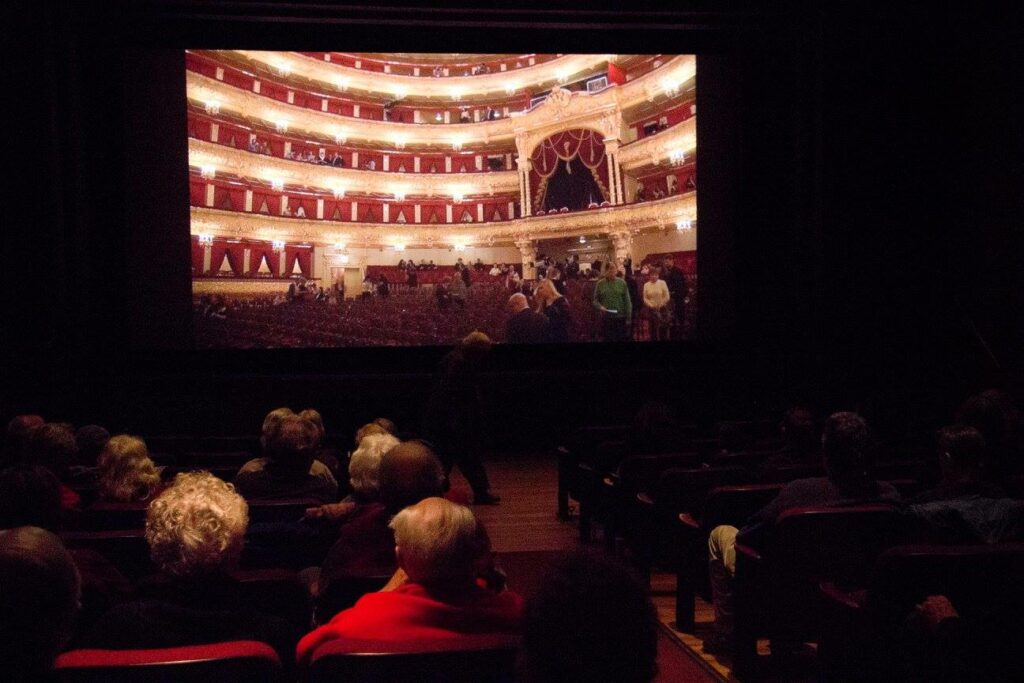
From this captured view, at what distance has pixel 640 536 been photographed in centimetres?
429

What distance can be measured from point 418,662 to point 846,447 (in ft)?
6.45

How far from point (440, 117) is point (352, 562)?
8.18 meters

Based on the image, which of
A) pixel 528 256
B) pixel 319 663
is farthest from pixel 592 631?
pixel 528 256

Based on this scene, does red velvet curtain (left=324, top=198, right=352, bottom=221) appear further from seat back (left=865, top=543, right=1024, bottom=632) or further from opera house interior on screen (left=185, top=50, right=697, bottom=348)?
seat back (left=865, top=543, right=1024, bottom=632)

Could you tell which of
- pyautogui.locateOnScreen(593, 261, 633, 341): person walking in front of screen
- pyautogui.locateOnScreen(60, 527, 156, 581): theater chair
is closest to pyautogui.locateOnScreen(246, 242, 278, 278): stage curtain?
pyautogui.locateOnScreen(593, 261, 633, 341): person walking in front of screen

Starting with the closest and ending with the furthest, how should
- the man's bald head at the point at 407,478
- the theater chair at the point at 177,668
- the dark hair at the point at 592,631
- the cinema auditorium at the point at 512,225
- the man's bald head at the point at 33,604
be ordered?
the dark hair at the point at 592,631 → the man's bald head at the point at 33,604 → the theater chair at the point at 177,668 → the man's bald head at the point at 407,478 → the cinema auditorium at the point at 512,225

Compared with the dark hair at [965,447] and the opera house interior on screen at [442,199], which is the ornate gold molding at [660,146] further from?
the dark hair at [965,447]

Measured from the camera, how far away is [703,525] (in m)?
3.56

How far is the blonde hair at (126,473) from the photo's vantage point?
3.42 meters

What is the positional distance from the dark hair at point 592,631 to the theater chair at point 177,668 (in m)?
0.53

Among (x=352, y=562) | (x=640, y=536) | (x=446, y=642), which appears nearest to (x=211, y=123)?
(x=640, y=536)

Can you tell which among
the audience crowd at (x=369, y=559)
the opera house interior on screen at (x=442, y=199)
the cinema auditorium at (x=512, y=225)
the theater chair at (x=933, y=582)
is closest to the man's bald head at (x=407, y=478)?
the audience crowd at (x=369, y=559)

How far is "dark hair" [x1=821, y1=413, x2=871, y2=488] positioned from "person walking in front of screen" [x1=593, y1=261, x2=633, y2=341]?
256 inches

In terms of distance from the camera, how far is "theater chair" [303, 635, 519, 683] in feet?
5.10
